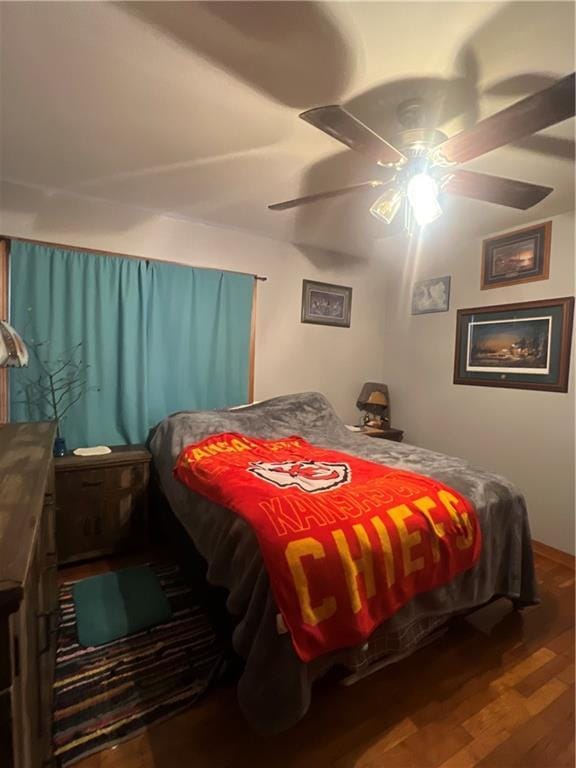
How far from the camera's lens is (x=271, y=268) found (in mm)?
3422

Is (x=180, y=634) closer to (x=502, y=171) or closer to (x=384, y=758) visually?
(x=384, y=758)

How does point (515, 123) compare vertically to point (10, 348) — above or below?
above

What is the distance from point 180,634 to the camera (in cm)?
182

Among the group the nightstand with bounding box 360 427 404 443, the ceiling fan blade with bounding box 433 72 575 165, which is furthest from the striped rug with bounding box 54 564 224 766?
the ceiling fan blade with bounding box 433 72 575 165

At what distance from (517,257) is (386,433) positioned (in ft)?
6.25

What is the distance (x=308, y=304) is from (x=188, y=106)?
2.16 m

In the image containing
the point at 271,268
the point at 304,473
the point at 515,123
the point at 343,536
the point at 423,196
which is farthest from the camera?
the point at 271,268

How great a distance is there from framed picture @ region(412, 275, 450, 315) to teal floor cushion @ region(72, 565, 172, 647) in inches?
130

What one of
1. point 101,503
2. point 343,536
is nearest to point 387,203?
point 343,536

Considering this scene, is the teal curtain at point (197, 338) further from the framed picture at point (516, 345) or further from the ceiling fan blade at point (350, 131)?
the framed picture at point (516, 345)

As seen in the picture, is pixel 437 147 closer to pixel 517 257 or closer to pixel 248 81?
pixel 248 81

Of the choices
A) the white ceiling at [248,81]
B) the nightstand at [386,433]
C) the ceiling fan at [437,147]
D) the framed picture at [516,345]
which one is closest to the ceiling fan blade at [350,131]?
the ceiling fan at [437,147]

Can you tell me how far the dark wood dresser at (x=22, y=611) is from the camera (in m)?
0.60

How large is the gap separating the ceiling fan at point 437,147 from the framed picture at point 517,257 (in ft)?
4.12
